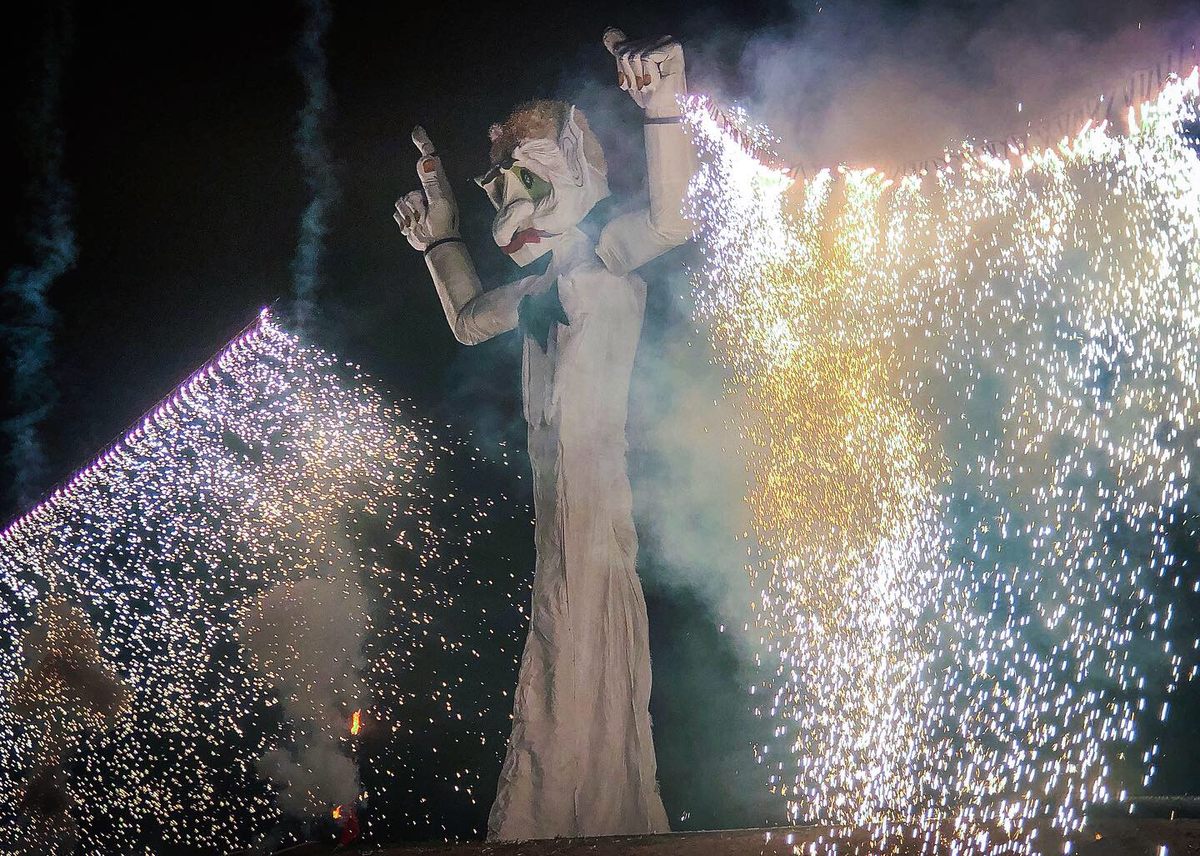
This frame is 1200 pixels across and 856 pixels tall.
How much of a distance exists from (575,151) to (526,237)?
1.16 ft

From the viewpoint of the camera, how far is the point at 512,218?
11.2 ft

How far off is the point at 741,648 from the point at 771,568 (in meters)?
0.33

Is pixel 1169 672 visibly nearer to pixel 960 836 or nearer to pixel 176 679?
pixel 960 836

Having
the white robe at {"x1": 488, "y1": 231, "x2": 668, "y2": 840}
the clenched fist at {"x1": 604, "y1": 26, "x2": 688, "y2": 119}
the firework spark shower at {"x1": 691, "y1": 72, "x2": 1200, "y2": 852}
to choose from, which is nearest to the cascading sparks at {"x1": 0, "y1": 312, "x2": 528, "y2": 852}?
the white robe at {"x1": 488, "y1": 231, "x2": 668, "y2": 840}

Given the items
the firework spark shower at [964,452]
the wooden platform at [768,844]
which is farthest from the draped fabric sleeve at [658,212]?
the wooden platform at [768,844]

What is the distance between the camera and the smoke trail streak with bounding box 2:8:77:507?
4.49m

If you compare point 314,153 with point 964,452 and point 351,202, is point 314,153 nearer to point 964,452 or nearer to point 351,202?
point 351,202

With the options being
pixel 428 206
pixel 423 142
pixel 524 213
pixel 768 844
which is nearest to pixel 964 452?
pixel 768 844

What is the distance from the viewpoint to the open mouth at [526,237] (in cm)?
340

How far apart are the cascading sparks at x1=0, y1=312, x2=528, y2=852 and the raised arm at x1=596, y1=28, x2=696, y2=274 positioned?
4.45ft

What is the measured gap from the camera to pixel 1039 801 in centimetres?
315

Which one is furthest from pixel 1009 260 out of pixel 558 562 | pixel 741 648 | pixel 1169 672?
pixel 558 562

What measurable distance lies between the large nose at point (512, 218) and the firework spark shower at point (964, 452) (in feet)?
2.02

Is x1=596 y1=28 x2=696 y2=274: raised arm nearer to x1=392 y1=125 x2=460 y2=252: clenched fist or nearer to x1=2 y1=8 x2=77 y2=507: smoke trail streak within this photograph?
x1=392 y1=125 x2=460 y2=252: clenched fist
